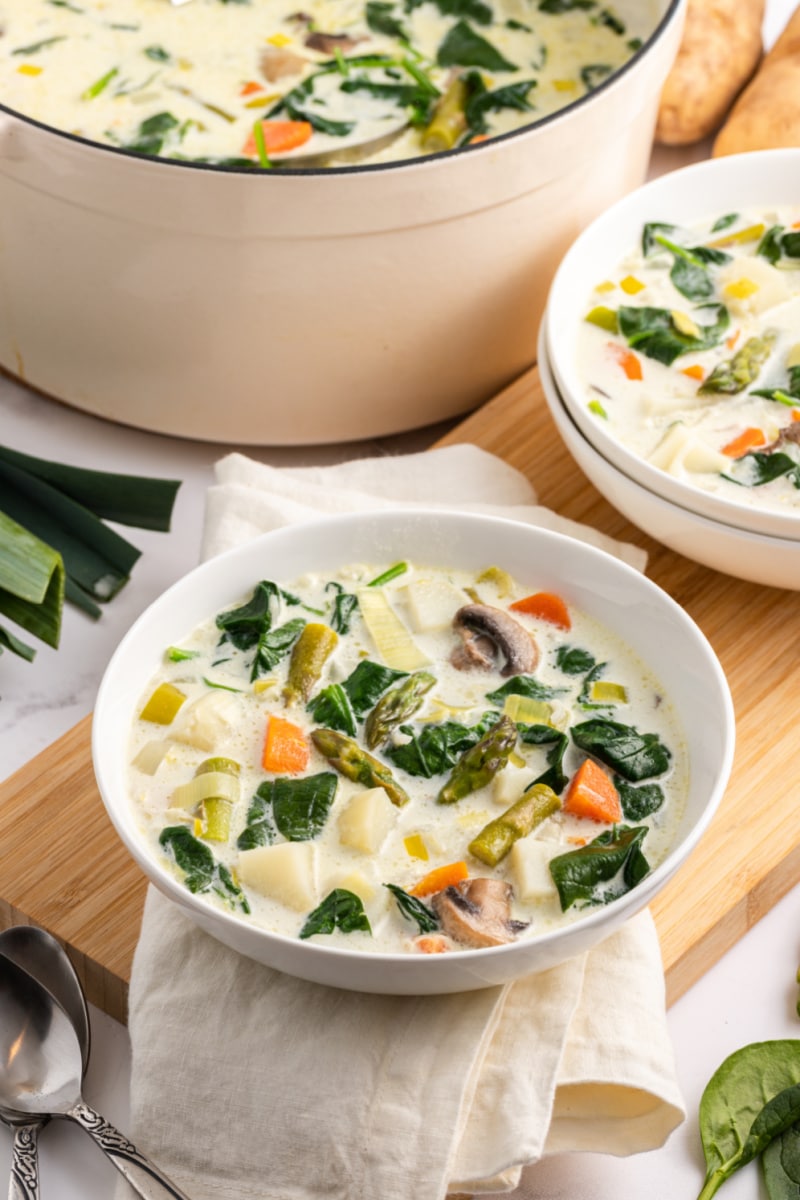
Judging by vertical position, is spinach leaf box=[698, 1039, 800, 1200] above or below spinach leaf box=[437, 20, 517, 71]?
below

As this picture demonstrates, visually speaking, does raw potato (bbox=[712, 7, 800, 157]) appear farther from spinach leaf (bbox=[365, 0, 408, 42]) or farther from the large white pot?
spinach leaf (bbox=[365, 0, 408, 42])

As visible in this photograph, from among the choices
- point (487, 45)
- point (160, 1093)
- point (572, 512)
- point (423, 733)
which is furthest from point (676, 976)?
point (487, 45)

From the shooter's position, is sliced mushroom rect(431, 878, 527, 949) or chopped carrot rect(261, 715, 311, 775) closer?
sliced mushroom rect(431, 878, 527, 949)

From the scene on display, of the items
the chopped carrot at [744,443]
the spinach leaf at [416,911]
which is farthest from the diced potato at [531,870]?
the chopped carrot at [744,443]

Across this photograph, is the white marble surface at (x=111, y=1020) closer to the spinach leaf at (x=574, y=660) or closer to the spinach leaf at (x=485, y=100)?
the spinach leaf at (x=574, y=660)

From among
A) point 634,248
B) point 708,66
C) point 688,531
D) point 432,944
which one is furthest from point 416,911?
point 708,66

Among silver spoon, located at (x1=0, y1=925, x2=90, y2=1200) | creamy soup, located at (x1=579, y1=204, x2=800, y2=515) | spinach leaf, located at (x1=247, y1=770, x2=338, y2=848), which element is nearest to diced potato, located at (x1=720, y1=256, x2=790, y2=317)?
creamy soup, located at (x1=579, y1=204, x2=800, y2=515)
